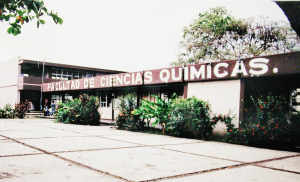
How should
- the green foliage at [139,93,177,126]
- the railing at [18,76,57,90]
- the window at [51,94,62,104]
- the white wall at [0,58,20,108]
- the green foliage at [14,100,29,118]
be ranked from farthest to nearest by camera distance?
the white wall at [0,58,20,108], the window at [51,94,62,104], the railing at [18,76,57,90], the green foliage at [14,100,29,118], the green foliage at [139,93,177,126]

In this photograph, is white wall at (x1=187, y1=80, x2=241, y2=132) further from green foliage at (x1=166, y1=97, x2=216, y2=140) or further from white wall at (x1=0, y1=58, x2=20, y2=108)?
white wall at (x1=0, y1=58, x2=20, y2=108)

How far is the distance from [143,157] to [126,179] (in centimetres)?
175

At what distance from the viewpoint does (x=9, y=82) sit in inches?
1304

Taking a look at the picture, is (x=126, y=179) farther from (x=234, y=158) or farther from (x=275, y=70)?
(x=275, y=70)

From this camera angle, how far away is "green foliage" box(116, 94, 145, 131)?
12219mm

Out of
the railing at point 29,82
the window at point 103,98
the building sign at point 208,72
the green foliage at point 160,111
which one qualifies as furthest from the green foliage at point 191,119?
the railing at point 29,82

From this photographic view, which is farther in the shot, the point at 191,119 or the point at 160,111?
the point at 160,111

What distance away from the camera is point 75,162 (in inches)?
184

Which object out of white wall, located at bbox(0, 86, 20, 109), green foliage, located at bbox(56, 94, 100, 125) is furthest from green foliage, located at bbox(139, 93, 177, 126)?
white wall, located at bbox(0, 86, 20, 109)

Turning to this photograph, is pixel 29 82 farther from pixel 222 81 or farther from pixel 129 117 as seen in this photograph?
pixel 222 81

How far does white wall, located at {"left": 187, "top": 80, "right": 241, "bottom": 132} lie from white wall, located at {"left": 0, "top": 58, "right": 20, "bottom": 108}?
89.6 feet

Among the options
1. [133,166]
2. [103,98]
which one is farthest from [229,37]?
[133,166]

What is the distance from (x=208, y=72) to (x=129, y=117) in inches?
177

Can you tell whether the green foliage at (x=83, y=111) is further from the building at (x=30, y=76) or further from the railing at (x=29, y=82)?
the railing at (x=29, y=82)
